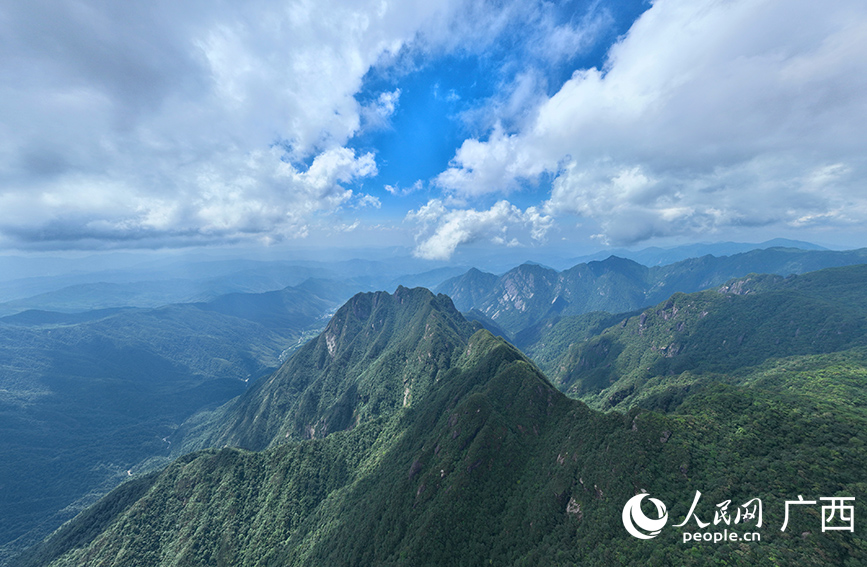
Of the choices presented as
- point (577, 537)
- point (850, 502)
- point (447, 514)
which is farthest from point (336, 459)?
point (850, 502)

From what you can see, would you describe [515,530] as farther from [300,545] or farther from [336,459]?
[336,459]
